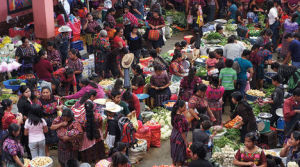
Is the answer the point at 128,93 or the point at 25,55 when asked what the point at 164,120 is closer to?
the point at 128,93

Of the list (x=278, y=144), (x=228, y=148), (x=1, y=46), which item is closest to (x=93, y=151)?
(x=228, y=148)

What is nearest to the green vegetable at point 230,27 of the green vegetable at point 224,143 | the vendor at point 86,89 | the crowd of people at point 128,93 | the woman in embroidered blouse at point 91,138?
the crowd of people at point 128,93

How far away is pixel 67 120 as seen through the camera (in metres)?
8.14

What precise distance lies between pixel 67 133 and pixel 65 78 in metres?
3.13

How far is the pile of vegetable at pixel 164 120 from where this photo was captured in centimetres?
1027

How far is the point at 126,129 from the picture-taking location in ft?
27.6

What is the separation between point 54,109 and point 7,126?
104 centimetres

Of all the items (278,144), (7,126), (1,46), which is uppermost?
(1,46)

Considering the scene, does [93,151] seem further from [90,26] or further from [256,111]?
[90,26]

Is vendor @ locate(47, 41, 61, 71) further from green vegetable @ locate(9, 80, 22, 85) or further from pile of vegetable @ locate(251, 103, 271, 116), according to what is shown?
pile of vegetable @ locate(251, 103, 271, 116)

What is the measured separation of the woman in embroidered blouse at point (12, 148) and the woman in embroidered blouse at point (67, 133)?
0.73 meters

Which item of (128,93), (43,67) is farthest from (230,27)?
(128,93)

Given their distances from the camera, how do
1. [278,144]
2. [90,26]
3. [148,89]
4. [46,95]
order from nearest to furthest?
[46,95] < [278,144] < [148,89] < [90,26]

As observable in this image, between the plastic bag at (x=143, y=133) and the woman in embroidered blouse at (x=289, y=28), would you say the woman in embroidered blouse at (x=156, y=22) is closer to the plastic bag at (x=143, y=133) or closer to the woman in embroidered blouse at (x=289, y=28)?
the woman in embroidered blouse at (x=289, y=28)
